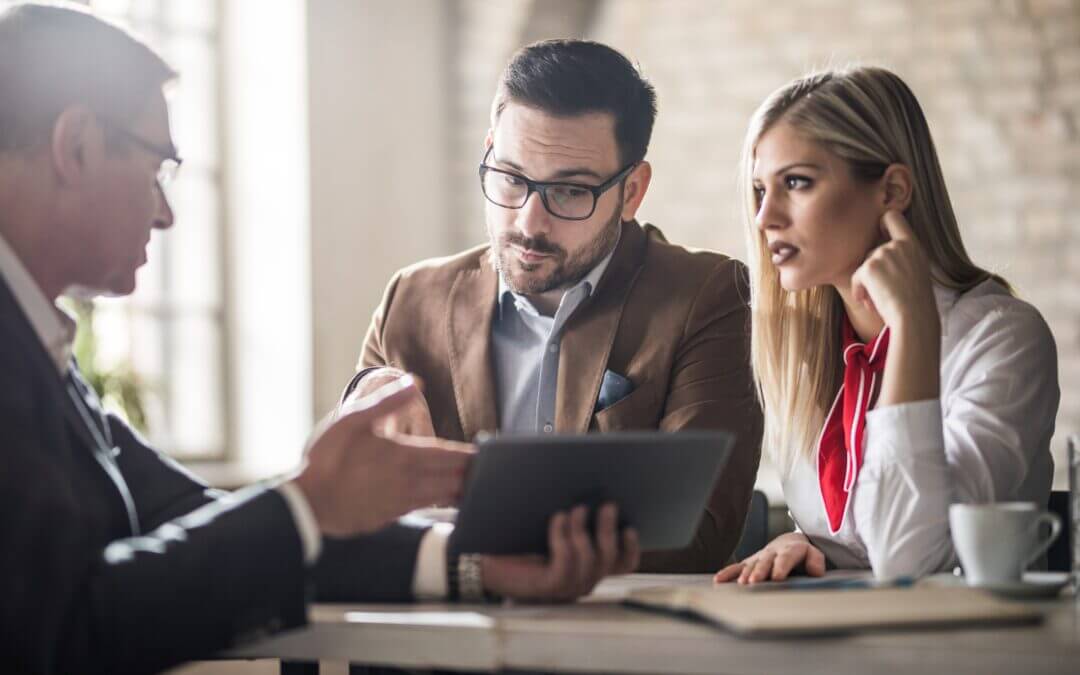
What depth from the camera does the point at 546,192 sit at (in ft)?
7.60

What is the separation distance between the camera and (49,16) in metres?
1.37

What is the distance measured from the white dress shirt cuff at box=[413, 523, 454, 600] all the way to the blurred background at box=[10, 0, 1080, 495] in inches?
128

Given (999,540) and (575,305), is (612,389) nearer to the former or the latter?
(575,305)

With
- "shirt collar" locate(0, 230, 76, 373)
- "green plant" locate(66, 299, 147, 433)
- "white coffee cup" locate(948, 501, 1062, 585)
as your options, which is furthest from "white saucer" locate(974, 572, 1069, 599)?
"green plant" locate(66, 299, 147, 433)

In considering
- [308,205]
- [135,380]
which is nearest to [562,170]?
[135,380]

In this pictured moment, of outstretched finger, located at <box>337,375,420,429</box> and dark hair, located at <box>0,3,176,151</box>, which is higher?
dark hair, located at <box>0,3,176,151</box>

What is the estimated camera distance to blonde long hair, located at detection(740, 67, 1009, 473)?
196 centimetres

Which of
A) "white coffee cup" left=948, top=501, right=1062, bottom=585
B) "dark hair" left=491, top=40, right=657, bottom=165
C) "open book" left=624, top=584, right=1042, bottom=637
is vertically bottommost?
"open book" left=624, top=584, right=1042, bottom=637

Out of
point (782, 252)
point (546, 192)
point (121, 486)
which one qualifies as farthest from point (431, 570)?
point (546, 192)

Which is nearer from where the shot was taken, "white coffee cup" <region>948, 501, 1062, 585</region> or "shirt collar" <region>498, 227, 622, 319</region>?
"white coffee cup" <region>948, 501, 1062, 585</region>

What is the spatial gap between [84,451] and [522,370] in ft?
3.96

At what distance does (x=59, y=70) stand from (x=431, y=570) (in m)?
0.67

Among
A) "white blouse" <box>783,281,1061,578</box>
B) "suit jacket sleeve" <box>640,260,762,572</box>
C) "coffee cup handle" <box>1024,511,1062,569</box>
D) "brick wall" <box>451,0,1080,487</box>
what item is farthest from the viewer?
"brick wall" <box>451,0,1080,487</box>

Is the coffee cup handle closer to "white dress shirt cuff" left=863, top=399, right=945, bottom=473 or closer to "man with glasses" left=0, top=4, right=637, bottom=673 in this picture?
"white dress shirt cuff" left=863, top=399, right=945, bottom=473
